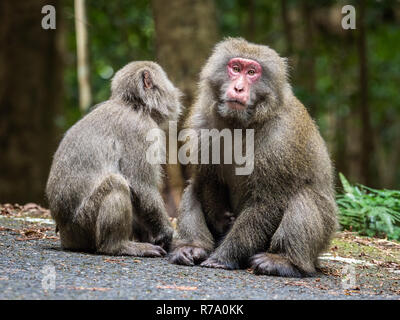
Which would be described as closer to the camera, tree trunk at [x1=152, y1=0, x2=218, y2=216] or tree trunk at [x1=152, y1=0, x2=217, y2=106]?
tree trunk at [x1=152, y1=0, x2=218, y2=216]

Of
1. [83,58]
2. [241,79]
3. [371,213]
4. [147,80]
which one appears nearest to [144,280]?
[241,79]

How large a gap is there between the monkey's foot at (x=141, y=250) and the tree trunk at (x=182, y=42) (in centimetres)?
366

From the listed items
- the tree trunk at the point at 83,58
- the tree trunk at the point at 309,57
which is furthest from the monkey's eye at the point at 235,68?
the tree trunk at the point at 83,58

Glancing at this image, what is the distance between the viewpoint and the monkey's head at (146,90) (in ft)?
21.8

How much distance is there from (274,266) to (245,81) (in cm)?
171

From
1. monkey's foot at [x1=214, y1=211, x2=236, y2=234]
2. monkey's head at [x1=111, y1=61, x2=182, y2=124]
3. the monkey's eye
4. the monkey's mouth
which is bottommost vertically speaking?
monkey's foot at [x1=214, y1=211, x2=236, y2=234]

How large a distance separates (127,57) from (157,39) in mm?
6499

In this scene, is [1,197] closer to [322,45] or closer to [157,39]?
[157,39]

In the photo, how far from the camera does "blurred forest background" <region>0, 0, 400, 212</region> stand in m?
10.2

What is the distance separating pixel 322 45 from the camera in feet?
58.9

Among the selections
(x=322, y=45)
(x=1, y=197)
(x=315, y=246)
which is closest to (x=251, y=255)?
(x=315, y=246)

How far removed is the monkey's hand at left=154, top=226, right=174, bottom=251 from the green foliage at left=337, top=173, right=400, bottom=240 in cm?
306

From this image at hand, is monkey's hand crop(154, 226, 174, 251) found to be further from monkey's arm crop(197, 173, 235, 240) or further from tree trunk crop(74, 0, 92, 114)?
tree trunk crop(74, 0, 92, 114)

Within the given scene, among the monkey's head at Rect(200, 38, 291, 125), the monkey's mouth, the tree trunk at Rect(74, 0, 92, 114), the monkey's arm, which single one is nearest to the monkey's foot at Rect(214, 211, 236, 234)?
the monkey's arm
